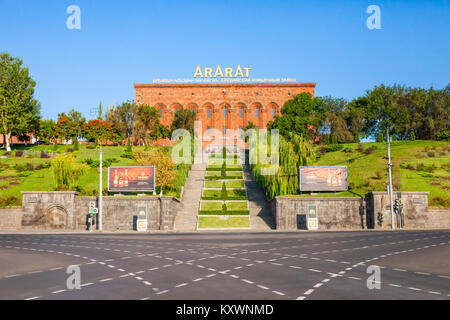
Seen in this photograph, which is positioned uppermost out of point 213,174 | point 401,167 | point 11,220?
point 401,167

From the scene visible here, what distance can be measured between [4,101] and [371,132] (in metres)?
69.0

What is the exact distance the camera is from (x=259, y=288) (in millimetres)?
11492

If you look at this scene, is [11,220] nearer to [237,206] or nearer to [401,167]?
[237,206]

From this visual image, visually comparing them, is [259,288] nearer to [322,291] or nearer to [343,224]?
[322,291]

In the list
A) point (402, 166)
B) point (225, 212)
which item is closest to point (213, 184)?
point (225, 212)

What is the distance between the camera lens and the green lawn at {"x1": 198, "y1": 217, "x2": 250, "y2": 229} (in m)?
38.1

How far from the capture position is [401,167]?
52594 mm

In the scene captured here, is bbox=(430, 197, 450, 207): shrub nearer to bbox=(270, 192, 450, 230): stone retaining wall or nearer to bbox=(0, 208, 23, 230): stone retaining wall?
bbox=(270, 192, 450, 230): stone retaining wall

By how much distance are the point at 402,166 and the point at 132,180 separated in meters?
34.3

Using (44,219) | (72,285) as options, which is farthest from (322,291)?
(44,219)

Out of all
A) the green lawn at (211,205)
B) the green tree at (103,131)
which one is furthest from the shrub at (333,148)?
the green tree at (103,131)

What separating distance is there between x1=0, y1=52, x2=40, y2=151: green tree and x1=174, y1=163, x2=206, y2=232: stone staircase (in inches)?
1363

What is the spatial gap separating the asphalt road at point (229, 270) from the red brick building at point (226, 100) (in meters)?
73.9

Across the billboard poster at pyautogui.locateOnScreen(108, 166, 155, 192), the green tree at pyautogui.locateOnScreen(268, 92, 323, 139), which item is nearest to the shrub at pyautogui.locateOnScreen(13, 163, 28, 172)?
the billboard poster at pyautogui.locateOnScreen(108, 166, 155, 192)
